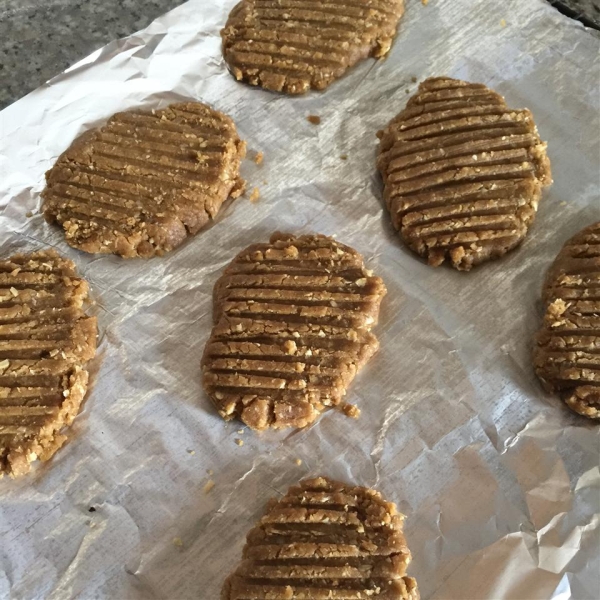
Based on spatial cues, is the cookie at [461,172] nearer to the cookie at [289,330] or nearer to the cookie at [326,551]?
the cookie at [289,330]

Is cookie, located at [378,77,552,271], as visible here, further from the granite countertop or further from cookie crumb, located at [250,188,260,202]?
the granite countertop

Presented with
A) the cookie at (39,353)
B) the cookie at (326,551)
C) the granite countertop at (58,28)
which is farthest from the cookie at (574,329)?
the cookie at (39,353)

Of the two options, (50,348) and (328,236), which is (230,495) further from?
(328,236)

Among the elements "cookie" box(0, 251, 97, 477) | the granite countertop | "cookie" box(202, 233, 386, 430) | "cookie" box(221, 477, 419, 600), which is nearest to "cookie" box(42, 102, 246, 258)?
"cookie" box(0, 251, 97, 477)

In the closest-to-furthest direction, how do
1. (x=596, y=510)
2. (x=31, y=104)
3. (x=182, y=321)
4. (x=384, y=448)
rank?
(x=596, y=510) < (x=384, y=448) < (x=182, y=321) < (x=31, y=104)

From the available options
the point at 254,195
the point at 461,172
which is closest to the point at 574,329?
the point at 461,172

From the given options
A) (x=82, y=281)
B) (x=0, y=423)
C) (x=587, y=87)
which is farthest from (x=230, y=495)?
(x=587, y=87)

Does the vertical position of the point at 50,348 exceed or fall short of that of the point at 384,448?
it exceeds it

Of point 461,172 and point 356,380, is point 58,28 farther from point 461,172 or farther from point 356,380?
point 356,380
